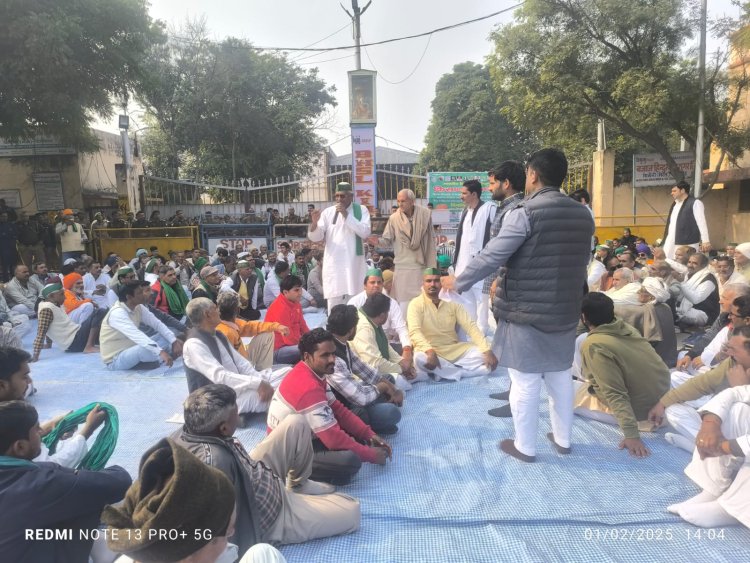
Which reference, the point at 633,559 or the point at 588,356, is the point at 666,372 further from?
the point at 633,559

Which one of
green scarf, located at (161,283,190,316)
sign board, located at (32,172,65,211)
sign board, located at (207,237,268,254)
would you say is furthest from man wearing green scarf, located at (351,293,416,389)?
sign board, located at (32,172,65,211)

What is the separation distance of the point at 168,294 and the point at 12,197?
11157mm

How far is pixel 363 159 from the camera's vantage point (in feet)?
36.4

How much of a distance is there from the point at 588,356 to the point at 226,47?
710 inches

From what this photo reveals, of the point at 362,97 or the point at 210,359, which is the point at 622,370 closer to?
the point at 210,359

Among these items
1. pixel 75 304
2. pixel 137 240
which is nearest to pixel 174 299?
pixel 75 304

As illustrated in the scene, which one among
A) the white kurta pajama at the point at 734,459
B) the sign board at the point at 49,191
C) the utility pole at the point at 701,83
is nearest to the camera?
the white kurta pajama at the point at 734,459

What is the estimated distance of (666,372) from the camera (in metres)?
3.22

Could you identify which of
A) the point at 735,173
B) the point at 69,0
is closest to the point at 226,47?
the point at 69,0

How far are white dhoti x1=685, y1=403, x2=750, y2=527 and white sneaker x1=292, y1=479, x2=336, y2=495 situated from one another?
1.78m

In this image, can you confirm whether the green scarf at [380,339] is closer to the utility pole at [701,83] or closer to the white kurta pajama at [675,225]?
the white kurta pajama at [675,225]

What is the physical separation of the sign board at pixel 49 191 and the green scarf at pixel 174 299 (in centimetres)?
1003

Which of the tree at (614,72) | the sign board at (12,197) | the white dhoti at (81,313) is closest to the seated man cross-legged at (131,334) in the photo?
the white dhoti at (81,313)

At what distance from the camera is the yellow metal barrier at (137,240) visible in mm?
12656
